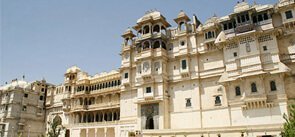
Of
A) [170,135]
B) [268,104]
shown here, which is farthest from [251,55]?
[170,135]

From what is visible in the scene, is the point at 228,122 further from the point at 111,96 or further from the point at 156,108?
the point at 111,96

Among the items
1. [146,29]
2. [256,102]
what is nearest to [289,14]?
[256,102]

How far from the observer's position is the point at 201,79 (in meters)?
38.6

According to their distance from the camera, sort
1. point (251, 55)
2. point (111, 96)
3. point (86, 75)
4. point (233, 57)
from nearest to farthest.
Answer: point (251, 55), point (233, 57), point (111, 96), point (86, 75)

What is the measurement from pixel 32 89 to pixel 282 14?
56.2 m

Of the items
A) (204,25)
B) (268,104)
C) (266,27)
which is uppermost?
(204,25)

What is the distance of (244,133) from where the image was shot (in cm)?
2988

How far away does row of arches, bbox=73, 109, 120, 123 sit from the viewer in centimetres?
5004

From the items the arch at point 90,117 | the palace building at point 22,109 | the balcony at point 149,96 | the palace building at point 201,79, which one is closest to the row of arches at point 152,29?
the palace building at point 201,79

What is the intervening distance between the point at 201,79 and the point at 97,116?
2449 centimetres

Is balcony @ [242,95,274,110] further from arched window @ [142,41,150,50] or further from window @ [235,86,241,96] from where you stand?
arched window @ [142,41,150,50]

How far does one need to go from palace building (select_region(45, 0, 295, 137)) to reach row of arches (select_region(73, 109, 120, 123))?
0.20m

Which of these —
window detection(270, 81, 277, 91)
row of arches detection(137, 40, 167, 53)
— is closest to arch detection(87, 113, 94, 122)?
row of arches detection(137, 40, 167, 53)

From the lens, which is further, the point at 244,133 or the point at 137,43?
the point at 137,43
